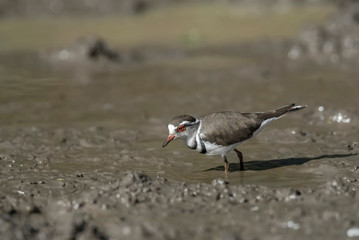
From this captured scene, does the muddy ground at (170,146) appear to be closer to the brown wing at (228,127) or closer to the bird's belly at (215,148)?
the bird's belly at (215,148)

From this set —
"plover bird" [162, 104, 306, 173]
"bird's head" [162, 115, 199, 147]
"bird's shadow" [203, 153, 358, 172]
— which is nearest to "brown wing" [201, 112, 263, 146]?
"plover bird" [162, 104, 306, 173]

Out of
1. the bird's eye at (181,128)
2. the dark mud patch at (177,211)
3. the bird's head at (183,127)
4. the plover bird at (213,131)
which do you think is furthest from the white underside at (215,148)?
the dark mud patch at (177,211)

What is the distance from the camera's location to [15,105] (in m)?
13.0

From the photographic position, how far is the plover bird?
867cm

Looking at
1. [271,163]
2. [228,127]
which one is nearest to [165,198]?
[228,127]

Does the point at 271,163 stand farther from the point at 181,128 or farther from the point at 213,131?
the point at 181,128

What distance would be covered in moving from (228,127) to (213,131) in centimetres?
26

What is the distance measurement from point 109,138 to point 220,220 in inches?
173

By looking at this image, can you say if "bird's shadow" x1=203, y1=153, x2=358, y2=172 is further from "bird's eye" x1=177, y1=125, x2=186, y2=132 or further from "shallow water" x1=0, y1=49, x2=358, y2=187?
"bird's eye" x1=177, y1=125, x2=186, y2=132

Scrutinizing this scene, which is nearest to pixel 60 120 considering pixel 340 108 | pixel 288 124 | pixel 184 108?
pixel 184 108

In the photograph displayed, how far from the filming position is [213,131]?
28.5 feet

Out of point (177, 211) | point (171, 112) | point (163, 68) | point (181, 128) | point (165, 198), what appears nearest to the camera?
point (177, 211)

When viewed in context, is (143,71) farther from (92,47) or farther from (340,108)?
(340,108)

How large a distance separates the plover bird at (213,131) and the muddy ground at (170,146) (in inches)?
18.8
